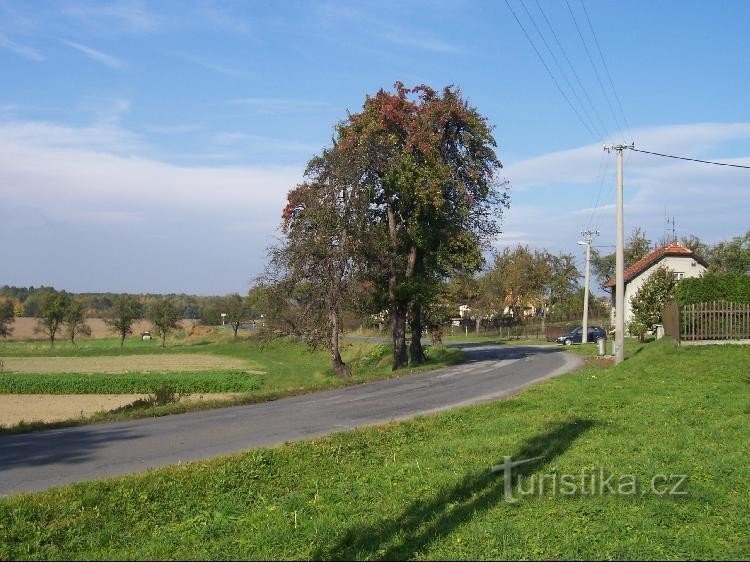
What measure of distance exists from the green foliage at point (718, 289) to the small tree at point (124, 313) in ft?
224

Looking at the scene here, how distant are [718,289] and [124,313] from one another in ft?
229

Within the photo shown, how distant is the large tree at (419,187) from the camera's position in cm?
3291

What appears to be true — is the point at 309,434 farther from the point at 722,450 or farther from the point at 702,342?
Result: the point at 702,342

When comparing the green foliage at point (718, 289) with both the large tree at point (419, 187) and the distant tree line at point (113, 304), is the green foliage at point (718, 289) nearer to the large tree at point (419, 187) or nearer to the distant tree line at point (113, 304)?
the large tree at point (419, 187)

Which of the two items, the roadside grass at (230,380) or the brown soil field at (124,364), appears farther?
the brown soil field at (124,364)

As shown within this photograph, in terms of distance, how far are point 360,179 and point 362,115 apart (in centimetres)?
532

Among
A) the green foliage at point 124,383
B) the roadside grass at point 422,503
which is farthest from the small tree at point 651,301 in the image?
the roadside grass at point 422,503

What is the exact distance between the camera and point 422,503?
7805mm

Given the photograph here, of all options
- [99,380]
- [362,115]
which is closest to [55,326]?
[99,380]

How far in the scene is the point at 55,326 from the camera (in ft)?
277

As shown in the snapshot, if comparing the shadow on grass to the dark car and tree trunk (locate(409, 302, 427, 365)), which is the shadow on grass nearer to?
tree trunk (locate(409, 302, 427, 365))

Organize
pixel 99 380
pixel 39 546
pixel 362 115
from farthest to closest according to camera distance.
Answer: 1. pixel 99 380
2. pixel 362 115
3. pixel 39 546

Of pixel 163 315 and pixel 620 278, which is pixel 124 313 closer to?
pixel 163 315

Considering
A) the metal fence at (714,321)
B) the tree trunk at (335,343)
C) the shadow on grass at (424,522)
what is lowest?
the shadow on grass at (424,522)
